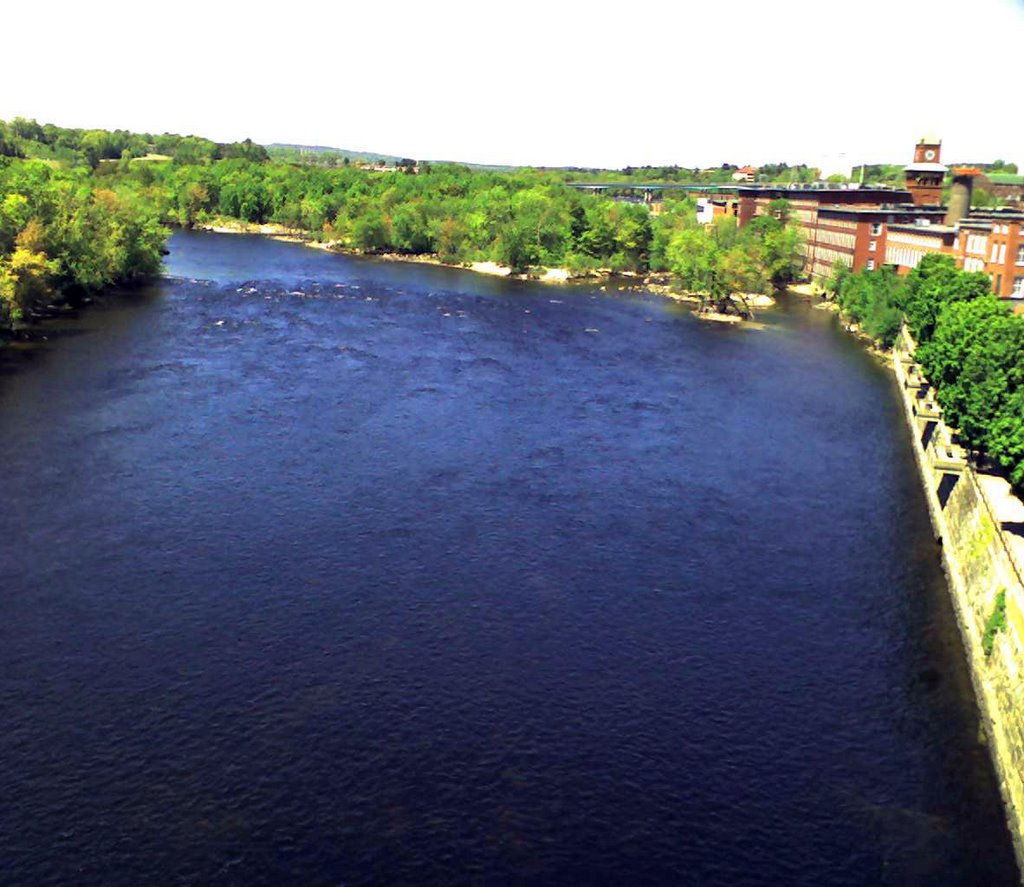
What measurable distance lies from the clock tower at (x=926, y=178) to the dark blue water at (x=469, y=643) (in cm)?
7683

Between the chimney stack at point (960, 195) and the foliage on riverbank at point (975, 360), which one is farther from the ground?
the chimney stack at point (960, 195)

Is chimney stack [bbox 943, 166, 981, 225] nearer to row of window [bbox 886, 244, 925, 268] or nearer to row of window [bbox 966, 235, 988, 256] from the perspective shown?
row of window [bbox 886, 244, 925, 268]

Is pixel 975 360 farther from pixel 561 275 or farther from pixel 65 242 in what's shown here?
pixel 561 275

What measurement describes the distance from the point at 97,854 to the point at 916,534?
142ft

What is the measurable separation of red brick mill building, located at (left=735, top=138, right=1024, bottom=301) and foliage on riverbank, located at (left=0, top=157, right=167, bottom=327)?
292 ft

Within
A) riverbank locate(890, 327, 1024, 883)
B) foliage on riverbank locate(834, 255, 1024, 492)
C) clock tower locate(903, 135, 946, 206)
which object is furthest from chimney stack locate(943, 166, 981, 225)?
riverbank locate(890, 327, 1024, 883)

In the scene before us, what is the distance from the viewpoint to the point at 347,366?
8481 centimetres

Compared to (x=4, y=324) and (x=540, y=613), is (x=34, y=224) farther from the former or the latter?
(x=540, y=613)

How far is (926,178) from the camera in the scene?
142 metres

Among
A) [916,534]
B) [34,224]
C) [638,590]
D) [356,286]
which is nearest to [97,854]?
[638,590]

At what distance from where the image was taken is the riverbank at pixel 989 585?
113 ft

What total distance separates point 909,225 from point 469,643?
97618mm

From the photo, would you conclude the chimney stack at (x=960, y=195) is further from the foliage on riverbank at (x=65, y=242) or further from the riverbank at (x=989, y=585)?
the foliage on riverbank at (x=65, y=242)

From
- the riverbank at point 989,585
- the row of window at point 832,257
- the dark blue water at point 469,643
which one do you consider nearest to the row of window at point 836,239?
the row of window at point 832,257
